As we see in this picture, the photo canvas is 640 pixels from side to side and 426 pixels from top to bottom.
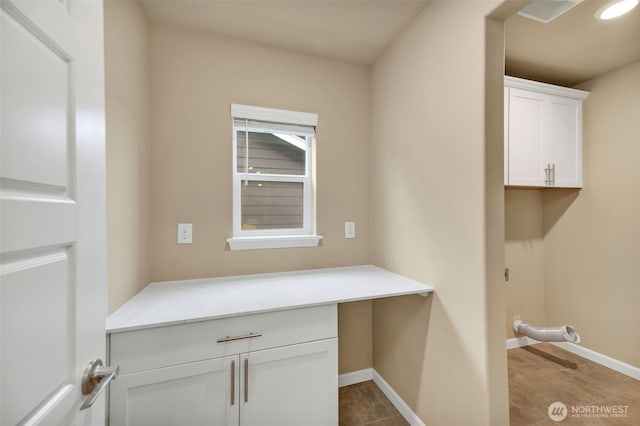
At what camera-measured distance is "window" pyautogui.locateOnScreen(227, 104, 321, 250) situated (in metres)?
1.82

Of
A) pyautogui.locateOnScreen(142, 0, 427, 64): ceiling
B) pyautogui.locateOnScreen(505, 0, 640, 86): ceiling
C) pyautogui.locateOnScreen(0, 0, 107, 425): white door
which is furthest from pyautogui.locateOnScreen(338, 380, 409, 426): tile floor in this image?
pyautogui.locateOnScreen(505, 0, 640, 86): ceiling

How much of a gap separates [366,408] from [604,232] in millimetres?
2482

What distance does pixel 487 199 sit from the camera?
118cm

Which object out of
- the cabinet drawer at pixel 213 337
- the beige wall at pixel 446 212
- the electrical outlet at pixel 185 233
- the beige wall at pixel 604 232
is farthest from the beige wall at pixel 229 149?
the beige wall at pixel 604 232

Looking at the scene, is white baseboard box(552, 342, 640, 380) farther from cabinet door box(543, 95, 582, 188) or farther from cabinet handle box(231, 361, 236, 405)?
cabinet handle box(231, 361, 236, 405)

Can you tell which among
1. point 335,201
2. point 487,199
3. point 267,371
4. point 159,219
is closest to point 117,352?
point 267,371

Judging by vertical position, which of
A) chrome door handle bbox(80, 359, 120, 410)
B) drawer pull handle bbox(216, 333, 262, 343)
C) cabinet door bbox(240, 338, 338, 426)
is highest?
chrome door handle bbox(80, 359, 120, 410)

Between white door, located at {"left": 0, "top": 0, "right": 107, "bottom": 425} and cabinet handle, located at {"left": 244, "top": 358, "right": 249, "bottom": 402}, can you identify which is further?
cabinet handle, located at {"left": 244, "top": 358, "right": 249, "bottom": 402}

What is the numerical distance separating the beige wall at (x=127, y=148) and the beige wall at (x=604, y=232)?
3485mm

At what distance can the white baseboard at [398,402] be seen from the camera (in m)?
1.59

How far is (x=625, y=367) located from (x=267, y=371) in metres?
2.91

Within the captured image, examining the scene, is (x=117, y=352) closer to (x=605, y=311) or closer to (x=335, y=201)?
(x=335, y=201)

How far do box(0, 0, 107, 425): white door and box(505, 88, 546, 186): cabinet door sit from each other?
2.55 meters

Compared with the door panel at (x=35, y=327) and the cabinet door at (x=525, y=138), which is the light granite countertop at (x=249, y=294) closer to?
the door panel at (x=35, y=327)
